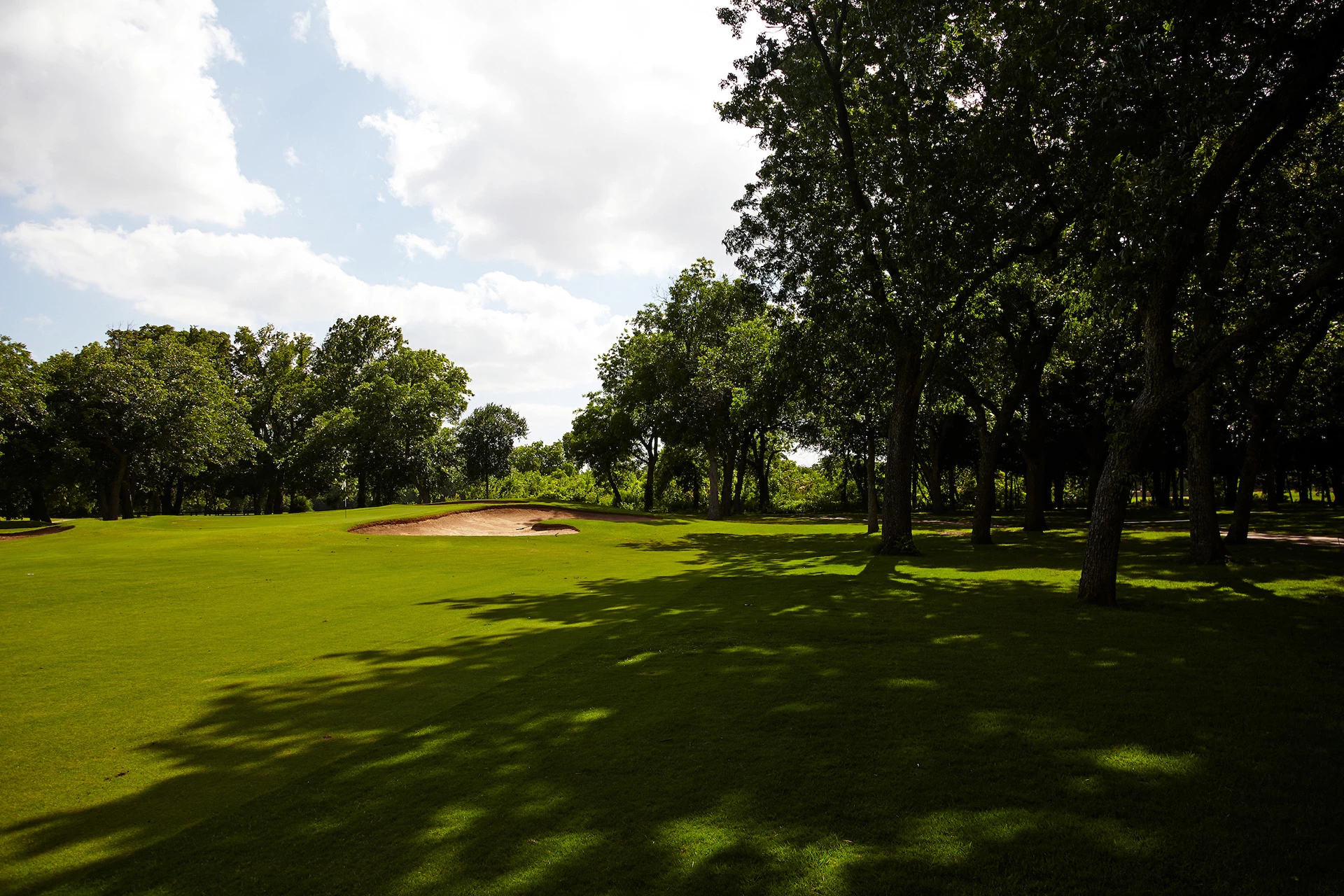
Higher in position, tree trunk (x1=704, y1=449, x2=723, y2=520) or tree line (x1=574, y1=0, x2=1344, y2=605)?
tree line (x1=574, y1=0, x2=1344, y2=605)

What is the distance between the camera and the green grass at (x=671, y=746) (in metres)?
3.53

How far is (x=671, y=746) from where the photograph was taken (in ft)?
16.8

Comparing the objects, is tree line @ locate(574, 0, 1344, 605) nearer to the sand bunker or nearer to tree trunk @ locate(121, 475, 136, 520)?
the sand bunker

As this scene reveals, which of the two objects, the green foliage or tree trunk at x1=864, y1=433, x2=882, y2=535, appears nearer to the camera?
tree trunk at x1=864, y1=433, x2=882, y2=535

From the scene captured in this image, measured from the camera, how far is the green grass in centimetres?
353

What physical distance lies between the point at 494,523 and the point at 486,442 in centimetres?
7680

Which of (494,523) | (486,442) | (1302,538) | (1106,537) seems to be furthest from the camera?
(486,442)

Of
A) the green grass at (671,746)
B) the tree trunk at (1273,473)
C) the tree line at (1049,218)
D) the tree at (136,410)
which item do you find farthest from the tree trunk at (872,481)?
the tree at (136,410)

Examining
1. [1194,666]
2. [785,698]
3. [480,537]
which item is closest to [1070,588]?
[1194,666]

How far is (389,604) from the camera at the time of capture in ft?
39.2

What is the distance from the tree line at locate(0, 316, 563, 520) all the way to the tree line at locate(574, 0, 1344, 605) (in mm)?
37263

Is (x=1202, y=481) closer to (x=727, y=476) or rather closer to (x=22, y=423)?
(x=727, y=476)

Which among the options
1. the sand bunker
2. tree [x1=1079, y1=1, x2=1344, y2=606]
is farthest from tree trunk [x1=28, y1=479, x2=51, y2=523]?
tree [x1=1079, y1=1, x2=1344, y2=606]

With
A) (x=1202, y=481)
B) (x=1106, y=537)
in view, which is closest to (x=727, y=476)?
(x=1202, y=481)
